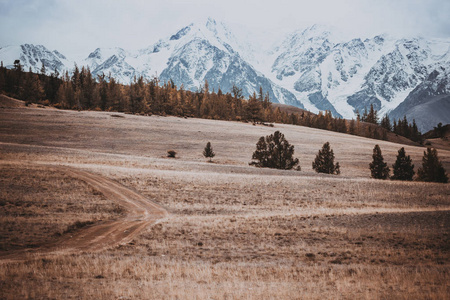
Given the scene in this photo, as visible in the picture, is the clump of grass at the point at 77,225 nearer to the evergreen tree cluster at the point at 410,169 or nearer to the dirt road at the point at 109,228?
the dirt road at the point at 109,228

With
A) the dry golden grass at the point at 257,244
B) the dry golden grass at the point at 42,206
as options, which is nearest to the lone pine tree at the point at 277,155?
the dry golden grass at the point at 257,244

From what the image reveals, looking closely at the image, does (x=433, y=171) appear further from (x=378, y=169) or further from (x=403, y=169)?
(x=378, y=169)

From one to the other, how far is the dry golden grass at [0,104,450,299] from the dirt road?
3.32ft

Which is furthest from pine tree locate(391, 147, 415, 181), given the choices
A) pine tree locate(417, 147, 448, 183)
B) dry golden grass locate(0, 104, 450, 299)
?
dry golden grass locate(0, 104, 450, 299)

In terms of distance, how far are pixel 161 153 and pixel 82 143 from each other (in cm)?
1464

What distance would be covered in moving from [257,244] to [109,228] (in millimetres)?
8254

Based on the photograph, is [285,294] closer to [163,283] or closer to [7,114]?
[163,283]

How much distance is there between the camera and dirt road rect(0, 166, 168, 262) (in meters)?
14.6

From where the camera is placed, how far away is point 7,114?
2837 inches

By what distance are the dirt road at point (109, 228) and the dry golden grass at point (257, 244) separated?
1012 mm

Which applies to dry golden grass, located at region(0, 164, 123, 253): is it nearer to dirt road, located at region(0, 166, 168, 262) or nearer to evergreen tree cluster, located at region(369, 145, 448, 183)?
dirt road, located at region(0, 166, 168, 262)

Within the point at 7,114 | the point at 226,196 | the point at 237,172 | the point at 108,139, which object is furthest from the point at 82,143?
the point at 226,196

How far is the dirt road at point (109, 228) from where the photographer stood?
14562 millimetres

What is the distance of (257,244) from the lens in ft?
52.4
